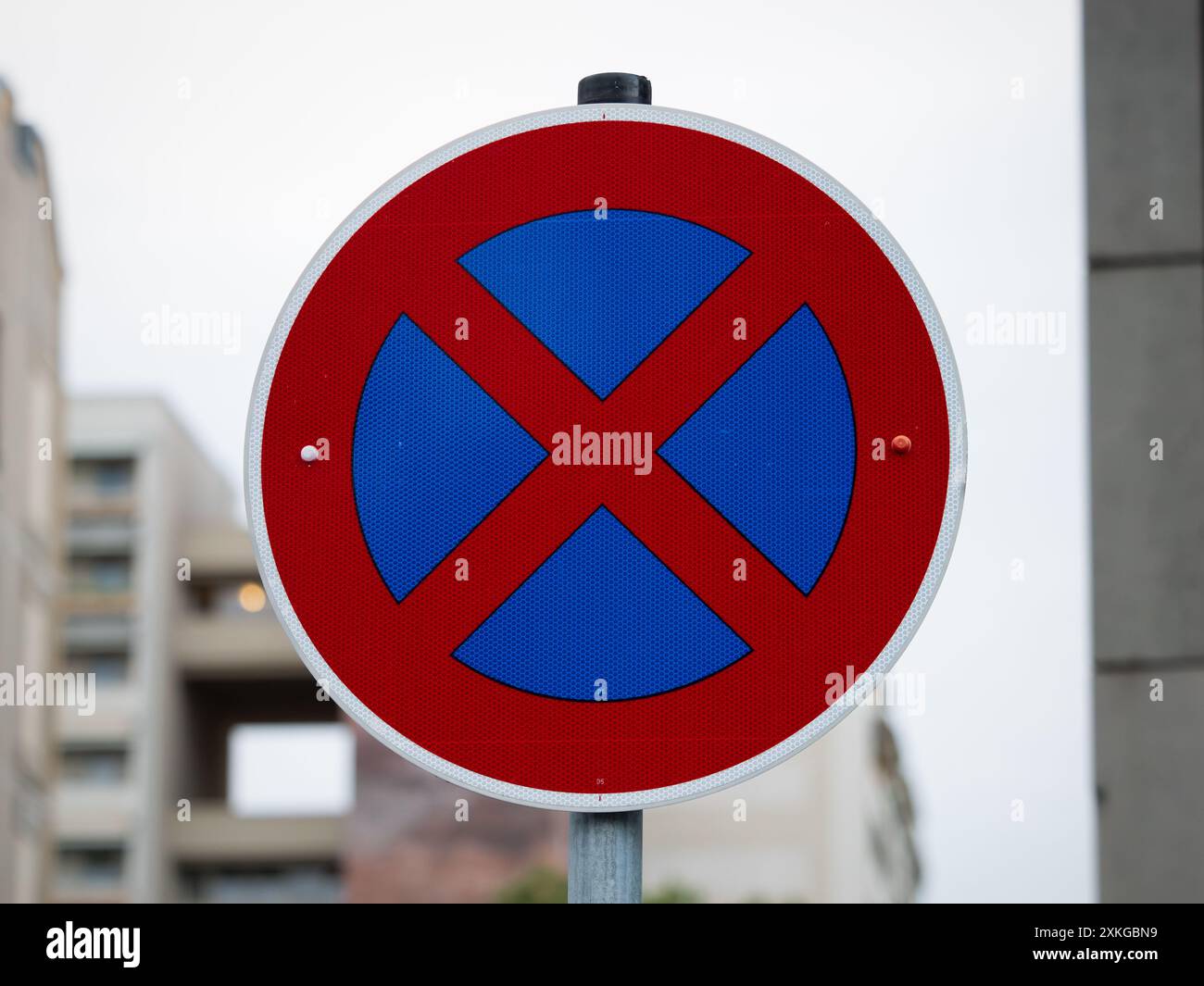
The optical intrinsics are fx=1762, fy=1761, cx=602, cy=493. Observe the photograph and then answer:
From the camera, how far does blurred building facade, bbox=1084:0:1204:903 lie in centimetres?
389

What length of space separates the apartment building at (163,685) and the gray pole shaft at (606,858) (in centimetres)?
4795

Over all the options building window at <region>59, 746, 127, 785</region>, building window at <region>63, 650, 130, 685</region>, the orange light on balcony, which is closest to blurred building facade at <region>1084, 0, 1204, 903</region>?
the orange light on balcony

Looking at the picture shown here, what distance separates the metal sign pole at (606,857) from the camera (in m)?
1.64

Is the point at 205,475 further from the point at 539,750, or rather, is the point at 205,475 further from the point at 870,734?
the point at 539,750

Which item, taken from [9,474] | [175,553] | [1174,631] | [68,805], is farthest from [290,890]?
[1174,631]

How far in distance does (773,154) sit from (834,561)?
0.43 meters

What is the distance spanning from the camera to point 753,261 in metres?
1.74

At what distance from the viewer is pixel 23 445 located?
2122cm

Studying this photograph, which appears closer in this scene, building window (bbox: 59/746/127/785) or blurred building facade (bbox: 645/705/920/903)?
blurred building facade (bbox: 645/705/920/903)

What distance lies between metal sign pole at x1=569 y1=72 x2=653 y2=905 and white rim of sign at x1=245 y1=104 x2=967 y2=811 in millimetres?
28

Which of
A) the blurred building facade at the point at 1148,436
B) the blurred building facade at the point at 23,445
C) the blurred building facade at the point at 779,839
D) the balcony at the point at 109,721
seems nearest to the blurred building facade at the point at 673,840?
the blurred building facade at the point at 779,839

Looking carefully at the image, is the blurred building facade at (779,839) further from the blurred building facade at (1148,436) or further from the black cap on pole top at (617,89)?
the black cap on pole top at (617,89)

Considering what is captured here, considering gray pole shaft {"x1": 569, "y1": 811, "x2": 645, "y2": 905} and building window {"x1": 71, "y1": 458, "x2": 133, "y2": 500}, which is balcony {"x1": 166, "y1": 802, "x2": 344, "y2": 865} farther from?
gray pole shaft {"x1": 569, "y1": 811, "x2": 645, "y2": 905}

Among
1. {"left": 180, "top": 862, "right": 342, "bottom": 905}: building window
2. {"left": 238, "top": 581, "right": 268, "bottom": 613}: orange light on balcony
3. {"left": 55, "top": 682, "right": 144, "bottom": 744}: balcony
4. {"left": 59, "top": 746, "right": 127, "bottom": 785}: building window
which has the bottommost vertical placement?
{"left": 180, "top": 862, "right": 342, "bottom": 905}: building window
